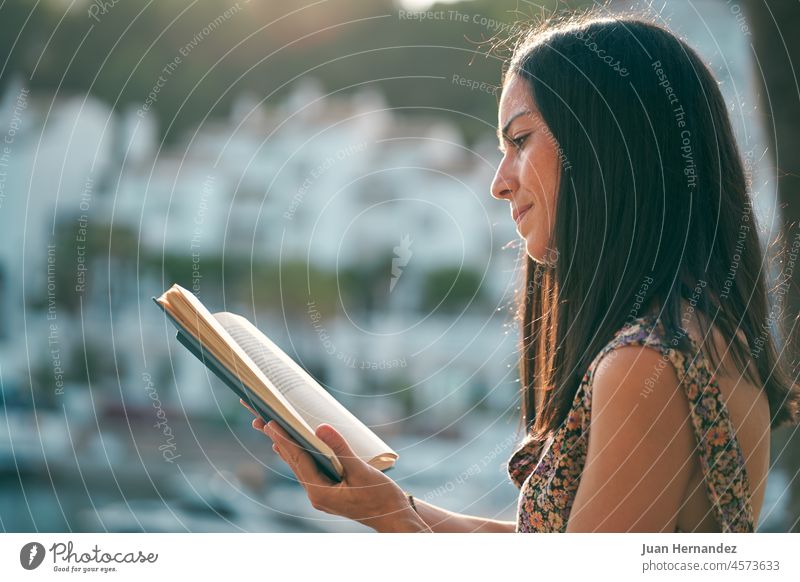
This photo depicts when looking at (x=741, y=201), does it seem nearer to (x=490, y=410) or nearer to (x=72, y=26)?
(x=72, y=26)

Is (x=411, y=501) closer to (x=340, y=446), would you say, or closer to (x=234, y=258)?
(x=340, y=446)

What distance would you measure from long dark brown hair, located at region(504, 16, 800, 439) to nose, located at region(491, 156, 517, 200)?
0.07m

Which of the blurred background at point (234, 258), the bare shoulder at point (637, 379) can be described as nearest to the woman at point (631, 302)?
the bare shoulder at point (637, 379)

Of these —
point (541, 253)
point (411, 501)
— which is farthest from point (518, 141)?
point (411, 501)

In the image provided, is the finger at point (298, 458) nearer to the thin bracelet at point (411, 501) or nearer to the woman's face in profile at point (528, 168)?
the thin bracelet at point (411, 501)

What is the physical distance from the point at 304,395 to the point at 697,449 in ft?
1.31

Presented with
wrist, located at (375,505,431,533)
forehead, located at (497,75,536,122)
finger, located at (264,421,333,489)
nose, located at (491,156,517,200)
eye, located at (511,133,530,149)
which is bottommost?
wrist, located at (375,505,431,533)

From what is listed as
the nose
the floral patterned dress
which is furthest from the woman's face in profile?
the floral patterned dress

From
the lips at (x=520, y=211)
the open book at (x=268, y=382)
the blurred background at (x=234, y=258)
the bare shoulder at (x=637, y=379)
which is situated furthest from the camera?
the blurred background at (x=234, y=258)

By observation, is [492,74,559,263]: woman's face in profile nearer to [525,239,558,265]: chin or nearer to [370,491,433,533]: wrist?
[525,239,558,265]: chin

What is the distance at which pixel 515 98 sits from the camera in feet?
3.01

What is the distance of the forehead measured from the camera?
90cm

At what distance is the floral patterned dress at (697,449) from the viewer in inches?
30.0

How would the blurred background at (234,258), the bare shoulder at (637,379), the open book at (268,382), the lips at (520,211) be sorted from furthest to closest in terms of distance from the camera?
the blurred background at (234,258) → the lips at (520,211) → the open book at (268,382) → the bare shoulder at (637,379)
